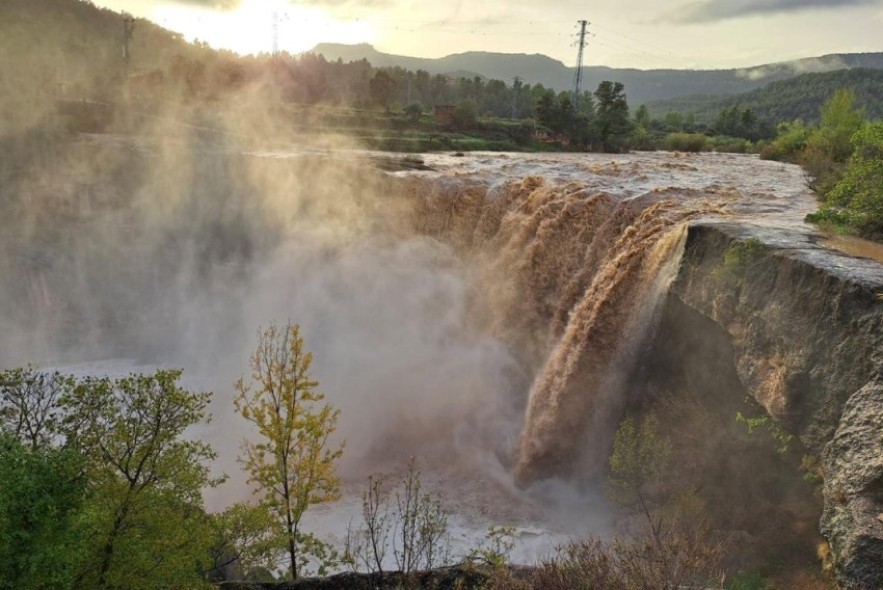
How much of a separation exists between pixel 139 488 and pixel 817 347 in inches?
477

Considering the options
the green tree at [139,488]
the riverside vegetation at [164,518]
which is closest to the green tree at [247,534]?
the riverside vegetation at [164,518]

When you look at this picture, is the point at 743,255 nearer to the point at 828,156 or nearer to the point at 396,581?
the point at 396,581

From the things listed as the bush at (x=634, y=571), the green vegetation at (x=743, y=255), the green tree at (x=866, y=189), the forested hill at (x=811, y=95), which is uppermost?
the forested hill at (x=811, y=95)

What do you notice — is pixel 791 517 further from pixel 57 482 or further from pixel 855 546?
pixel 57 482

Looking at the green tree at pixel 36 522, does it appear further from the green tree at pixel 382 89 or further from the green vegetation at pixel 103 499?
the green tree at pixel 382 89

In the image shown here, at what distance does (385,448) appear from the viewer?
66.6 feet

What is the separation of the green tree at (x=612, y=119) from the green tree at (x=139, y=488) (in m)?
52.6

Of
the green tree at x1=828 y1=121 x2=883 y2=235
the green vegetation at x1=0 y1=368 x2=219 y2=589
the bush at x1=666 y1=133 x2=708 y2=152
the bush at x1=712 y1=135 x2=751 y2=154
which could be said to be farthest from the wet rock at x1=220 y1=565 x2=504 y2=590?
the bush at x1=712 y1=135 x2=751 y2=154

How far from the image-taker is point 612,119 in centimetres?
6128

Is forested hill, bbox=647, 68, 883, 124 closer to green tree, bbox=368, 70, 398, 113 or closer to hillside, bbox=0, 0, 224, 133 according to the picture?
green tree, bbox=368, 70, 398, 113

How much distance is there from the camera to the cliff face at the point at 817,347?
9.09 metres

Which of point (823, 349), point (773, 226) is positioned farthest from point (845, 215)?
point (823, 349)

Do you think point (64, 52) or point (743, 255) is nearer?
point (743, 255)

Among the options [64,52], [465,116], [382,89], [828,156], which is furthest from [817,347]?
[64,52]
